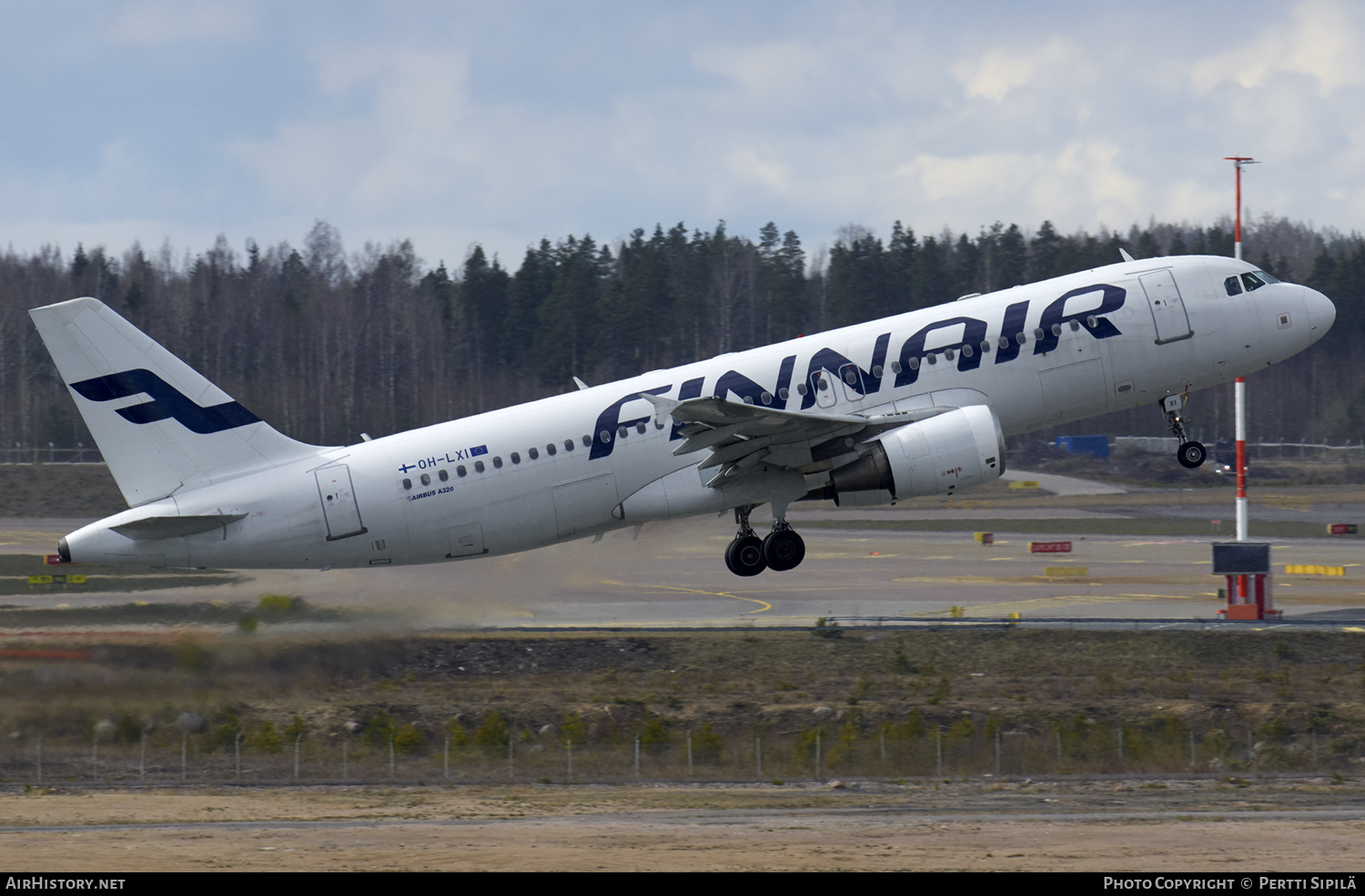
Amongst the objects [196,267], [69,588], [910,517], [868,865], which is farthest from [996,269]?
[868,865]

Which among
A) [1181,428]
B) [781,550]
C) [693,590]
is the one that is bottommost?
[693,590]

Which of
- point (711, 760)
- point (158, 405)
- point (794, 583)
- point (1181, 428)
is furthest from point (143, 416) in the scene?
point (794, 583)

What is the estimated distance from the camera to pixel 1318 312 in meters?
35.6

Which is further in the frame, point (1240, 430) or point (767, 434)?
point (1240, 430)

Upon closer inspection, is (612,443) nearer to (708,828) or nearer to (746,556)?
(746,556)

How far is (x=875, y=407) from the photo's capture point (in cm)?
3322

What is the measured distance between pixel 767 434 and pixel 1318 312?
14.1 meters

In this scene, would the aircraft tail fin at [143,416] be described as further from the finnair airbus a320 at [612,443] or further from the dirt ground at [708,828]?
the dirt ground at [708,828]

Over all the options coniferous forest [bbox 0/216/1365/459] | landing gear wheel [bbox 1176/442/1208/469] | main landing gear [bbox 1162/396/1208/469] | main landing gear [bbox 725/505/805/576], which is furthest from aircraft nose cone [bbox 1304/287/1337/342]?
coniferous forest [bbox 0/216/1365/459]

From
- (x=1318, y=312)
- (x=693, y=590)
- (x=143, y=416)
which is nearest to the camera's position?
(x=143, y=416)

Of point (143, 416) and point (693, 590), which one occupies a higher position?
point (143, 416)

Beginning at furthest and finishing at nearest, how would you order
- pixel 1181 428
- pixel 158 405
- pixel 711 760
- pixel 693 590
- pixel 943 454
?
1. pixel 693 590
2. pixel 711 760
3. pixel 1181 428
4. pixel 158 405
5. pixel 943 454
